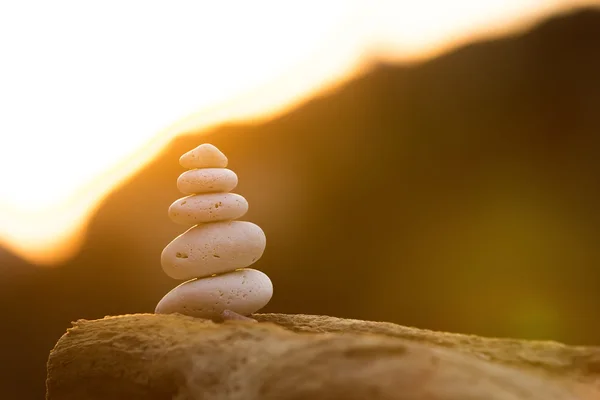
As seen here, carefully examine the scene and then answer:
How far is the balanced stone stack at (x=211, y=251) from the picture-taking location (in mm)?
2670

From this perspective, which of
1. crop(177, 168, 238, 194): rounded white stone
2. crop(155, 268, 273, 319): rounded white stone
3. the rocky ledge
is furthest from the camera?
crop(177, 168, 238, 194): rounded white stone

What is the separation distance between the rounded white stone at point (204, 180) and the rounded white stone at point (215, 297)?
19.6 inches

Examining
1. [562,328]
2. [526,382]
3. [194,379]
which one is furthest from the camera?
[562,328]

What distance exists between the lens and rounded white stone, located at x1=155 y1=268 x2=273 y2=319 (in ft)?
8.71

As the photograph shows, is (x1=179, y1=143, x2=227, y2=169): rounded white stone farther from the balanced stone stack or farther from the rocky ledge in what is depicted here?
the rocky ledge

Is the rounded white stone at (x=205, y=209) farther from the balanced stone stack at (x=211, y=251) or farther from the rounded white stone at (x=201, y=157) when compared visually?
the rounded white stone at (x=201, y=157)

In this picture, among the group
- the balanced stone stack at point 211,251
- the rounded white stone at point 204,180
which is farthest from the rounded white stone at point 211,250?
the rounded white stone at point 204,180

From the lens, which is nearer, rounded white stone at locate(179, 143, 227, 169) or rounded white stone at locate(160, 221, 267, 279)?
rounded white stone at locate(160, 221, 267, 279)

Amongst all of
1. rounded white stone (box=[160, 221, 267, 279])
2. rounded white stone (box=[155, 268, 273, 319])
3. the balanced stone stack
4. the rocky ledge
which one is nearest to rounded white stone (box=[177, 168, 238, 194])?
the balanced stone stack

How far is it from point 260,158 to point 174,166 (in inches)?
26.1

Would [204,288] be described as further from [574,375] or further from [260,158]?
[574,375]

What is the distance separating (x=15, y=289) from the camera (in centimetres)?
403

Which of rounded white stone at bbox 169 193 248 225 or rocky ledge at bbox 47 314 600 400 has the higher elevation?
rounded white stone at bbox 169 193 248 225

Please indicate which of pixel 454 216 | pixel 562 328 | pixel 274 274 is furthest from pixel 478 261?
pixel 274 274
